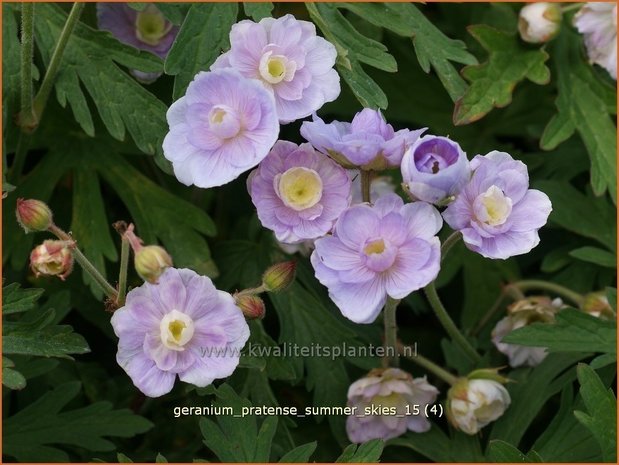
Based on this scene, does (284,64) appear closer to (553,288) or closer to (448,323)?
(448,323)

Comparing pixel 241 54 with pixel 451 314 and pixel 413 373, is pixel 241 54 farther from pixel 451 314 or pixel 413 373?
pixel 451 314

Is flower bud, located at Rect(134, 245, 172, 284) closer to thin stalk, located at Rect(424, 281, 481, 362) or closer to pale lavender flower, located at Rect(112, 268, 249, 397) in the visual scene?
pale lavender flower, located at Rect(112, 268, 249, 397)

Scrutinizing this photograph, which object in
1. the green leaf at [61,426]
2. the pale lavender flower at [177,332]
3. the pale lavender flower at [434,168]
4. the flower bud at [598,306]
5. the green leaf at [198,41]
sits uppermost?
the pale lavender flower at [434,168]

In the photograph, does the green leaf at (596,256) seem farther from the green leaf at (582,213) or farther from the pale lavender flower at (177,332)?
the pale lavender flower at (177,332)

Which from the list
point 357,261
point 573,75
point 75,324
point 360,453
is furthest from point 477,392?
point 75,324

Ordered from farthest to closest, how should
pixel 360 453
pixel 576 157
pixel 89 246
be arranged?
pixel 576 157 → pixel 89 246 → pixel 360 453

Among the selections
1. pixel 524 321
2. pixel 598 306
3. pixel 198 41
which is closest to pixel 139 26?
pixel 198 41

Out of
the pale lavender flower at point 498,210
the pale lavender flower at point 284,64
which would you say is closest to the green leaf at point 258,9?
the pale lavender flower at point 284,64

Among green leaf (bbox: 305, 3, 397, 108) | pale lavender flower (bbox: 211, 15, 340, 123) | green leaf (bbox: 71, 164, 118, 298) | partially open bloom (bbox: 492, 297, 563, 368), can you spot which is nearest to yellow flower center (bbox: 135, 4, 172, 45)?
green leaf (bbox: 71, 164, 118, 298)
